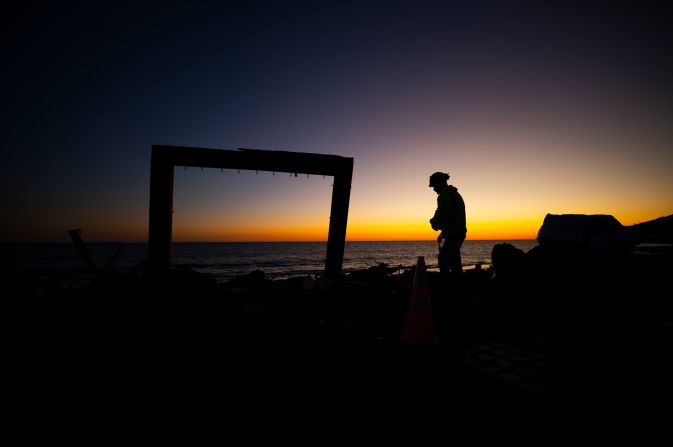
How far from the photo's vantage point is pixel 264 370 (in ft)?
9.06

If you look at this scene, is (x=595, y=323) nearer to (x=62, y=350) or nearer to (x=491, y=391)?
(x=491, y=391)

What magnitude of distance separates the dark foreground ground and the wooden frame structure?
234cm

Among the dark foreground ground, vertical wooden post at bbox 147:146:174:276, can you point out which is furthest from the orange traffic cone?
vertical wooden post at bbox 147:146:174:276

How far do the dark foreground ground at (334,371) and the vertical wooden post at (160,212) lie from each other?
2268mm

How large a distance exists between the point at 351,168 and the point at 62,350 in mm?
7018

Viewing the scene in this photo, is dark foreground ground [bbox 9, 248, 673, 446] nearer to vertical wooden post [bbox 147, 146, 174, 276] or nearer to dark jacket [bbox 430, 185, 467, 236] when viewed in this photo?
dark jacket [bbox 430, 185, 467, 236]

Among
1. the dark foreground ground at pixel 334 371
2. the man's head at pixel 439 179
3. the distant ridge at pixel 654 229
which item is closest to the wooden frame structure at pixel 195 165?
the dark foreground ground at pixel 334 371

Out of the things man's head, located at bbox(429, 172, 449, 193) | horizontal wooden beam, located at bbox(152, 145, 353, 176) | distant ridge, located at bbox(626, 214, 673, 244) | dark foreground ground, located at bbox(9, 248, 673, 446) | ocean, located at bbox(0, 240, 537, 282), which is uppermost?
horizontal wooden beam, located at bbox(152, 145, 353, 176)

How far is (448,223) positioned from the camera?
18.7ft

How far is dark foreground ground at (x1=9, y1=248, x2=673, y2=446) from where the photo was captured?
1.86 m

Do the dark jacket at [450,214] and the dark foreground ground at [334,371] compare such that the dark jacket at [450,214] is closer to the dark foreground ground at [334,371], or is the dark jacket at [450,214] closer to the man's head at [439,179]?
the man's head at [439,179]

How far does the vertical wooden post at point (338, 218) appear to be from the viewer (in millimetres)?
8516

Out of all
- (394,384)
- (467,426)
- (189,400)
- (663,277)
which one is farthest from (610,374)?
(663,277)

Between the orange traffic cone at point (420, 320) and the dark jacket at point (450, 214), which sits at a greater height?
the dark jacket at point (450, 214)
